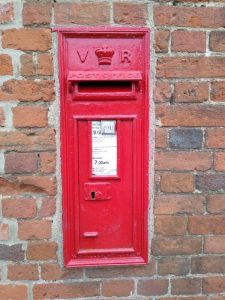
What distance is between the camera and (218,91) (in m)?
1.60

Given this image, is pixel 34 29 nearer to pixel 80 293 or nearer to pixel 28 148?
pixel 28 148

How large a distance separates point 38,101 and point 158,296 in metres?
1.04

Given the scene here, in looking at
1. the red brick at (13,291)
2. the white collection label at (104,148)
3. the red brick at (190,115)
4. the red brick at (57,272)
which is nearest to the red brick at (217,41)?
the red brick at (190,115)

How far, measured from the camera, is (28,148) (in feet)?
5.22

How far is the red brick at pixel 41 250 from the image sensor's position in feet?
5.49

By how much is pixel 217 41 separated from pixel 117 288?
1.17 m

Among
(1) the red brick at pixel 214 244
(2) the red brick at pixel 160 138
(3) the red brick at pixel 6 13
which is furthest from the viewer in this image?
(1) the red brick at pixel 214 244

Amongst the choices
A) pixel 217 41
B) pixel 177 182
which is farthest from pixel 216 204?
pixel 217 41

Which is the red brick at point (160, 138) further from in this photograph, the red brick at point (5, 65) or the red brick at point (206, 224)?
the red brick at point (5, 65)

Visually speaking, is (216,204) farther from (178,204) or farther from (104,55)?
(104,55)

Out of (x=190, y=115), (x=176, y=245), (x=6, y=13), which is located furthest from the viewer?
(x=176, y=245)

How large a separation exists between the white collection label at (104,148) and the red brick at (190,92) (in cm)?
30

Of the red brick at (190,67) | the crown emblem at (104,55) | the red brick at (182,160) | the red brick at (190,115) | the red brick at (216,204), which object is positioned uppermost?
the crown emblem at (104,55)

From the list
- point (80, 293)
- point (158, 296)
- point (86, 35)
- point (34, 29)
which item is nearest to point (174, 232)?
point (158, 296)
